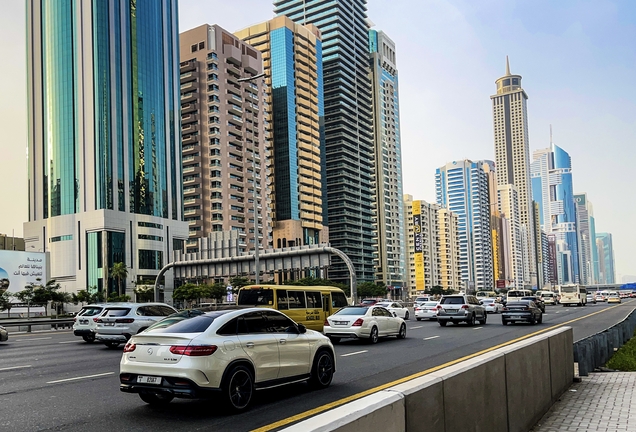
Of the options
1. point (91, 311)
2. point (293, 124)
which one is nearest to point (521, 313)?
point (91, 311)

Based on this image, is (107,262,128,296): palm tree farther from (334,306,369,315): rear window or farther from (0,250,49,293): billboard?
(334,306,369,315): rear window

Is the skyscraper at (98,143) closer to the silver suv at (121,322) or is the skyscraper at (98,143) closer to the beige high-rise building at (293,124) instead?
the beige high-rise building at (293,124)

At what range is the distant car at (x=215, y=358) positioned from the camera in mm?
8914

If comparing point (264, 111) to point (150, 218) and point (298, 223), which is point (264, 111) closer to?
point (298, 223)

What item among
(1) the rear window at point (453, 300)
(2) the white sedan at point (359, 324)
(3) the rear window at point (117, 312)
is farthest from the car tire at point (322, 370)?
(1) the rear window at point (453, 300)

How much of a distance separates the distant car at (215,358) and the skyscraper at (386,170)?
173m

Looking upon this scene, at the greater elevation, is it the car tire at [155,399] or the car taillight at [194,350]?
the car taillight at [194,350]

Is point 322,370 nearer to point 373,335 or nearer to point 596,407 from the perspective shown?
point 596,407

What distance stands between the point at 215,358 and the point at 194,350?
0.34 metres

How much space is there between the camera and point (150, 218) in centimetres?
10806

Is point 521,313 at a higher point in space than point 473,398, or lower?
lower

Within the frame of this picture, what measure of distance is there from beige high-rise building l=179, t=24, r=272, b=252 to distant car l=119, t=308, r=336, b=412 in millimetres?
112362

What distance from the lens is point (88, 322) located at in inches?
969

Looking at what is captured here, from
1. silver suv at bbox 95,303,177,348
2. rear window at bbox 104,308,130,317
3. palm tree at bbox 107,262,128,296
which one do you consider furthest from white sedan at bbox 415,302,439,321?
palm tree at bbox 107,262,128,296
